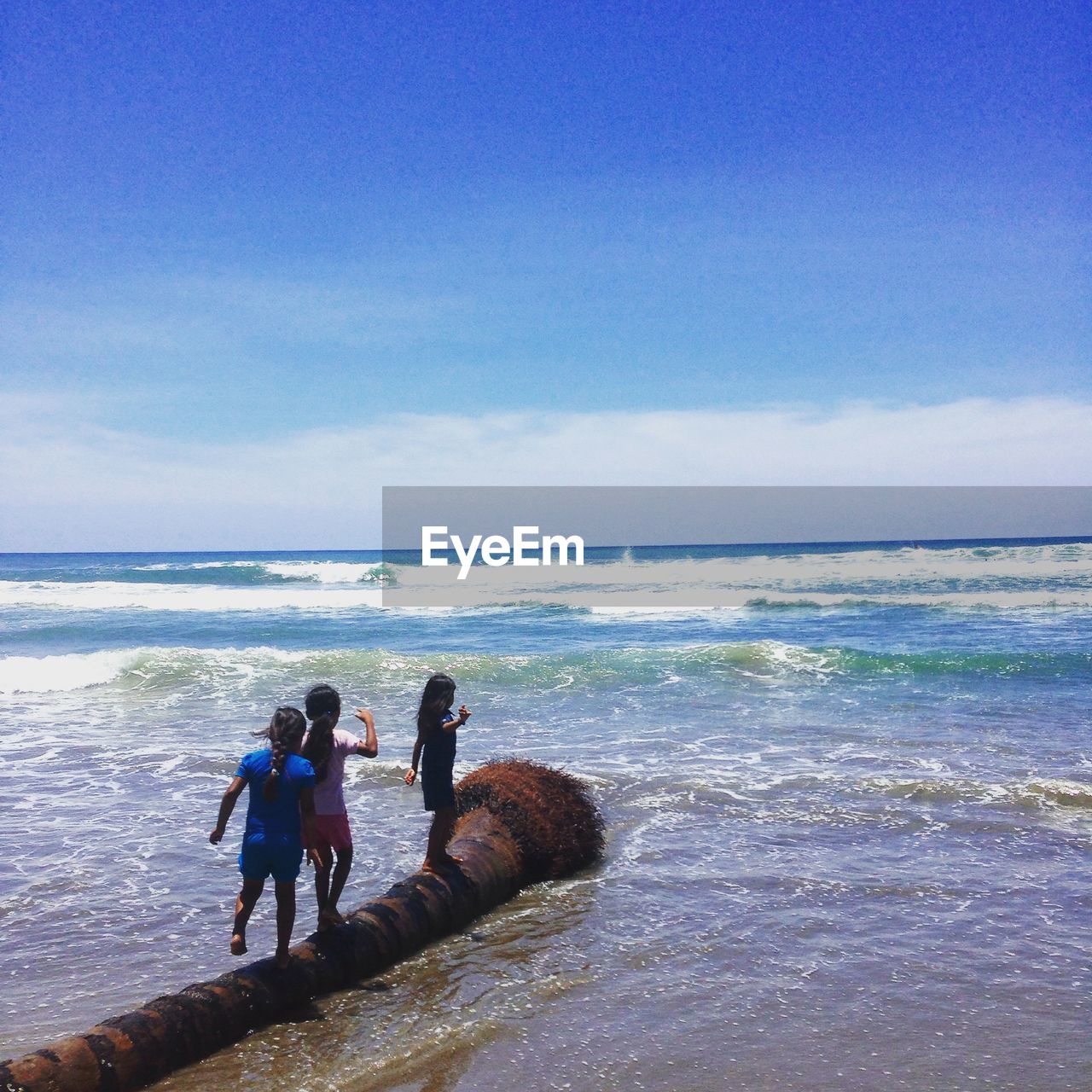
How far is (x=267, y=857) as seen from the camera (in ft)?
17.6

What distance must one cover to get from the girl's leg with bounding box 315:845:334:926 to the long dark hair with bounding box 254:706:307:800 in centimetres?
85

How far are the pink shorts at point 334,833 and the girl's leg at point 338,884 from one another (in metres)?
0.04

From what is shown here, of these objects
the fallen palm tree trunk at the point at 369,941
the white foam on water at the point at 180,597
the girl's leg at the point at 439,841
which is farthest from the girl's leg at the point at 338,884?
the white foam on water at the point at 180,597

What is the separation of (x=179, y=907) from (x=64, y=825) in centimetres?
269

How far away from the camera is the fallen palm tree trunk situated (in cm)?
432

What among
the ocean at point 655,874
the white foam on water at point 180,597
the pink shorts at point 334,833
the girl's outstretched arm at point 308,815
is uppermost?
the girl's outstretched arm at point 308,815

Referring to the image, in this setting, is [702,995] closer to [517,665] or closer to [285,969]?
[285,969]

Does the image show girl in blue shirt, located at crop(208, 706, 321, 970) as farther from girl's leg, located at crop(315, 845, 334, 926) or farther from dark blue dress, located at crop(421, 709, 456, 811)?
dark blue dress, located at crop(421, 709, 456, 811)

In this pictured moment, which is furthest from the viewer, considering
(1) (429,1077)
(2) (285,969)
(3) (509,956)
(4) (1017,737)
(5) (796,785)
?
(4) (1017,737)

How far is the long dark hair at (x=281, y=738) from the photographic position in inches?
210

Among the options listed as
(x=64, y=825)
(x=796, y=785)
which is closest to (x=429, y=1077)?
(x=64, y=825)

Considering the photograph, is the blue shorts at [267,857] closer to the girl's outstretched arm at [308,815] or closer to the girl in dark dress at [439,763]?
the girl's outstretched arm at [308,815]

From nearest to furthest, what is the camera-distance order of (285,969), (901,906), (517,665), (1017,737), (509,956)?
(285,969) → (509,956) → (901,906) → (1017,737) → (517,665)

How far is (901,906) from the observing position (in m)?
6.91
